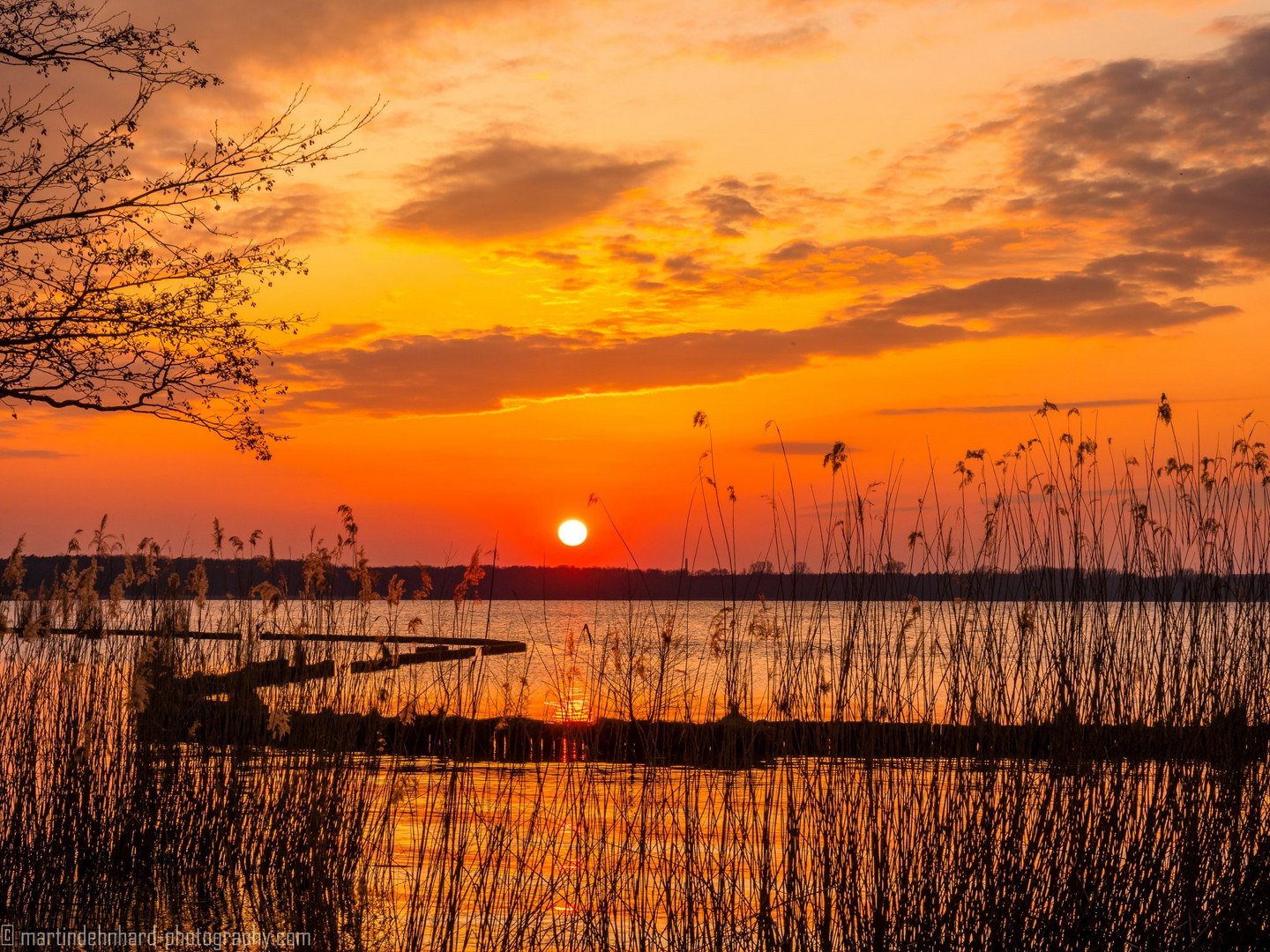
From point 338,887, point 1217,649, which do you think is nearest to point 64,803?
point 338,887

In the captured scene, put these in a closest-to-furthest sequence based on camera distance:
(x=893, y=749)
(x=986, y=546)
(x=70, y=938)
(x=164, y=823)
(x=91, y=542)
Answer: (x=893, y=749) → (x=70, y=938) → (x=986, y=546) → (x=164, y=823) → (x=91, y=542)

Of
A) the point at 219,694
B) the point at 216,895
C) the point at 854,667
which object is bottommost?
the point at 216,895

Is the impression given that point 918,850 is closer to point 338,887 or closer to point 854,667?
point 854,667

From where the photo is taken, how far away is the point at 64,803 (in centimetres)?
619

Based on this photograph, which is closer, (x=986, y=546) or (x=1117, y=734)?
(x=1117, y=734)

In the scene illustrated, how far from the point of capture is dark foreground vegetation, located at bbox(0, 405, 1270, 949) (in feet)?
15.8

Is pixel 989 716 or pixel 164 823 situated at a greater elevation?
pixel 989 716

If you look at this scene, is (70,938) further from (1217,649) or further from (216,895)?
(1217,649)

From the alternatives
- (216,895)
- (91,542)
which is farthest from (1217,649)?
(91,542)

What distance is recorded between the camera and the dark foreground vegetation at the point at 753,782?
4805 mm

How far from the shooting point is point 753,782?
5.32 metres

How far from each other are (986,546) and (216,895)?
5.08 meters

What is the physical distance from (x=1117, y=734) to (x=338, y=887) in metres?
4.43

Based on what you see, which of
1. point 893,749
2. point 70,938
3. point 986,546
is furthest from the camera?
point 986,546
